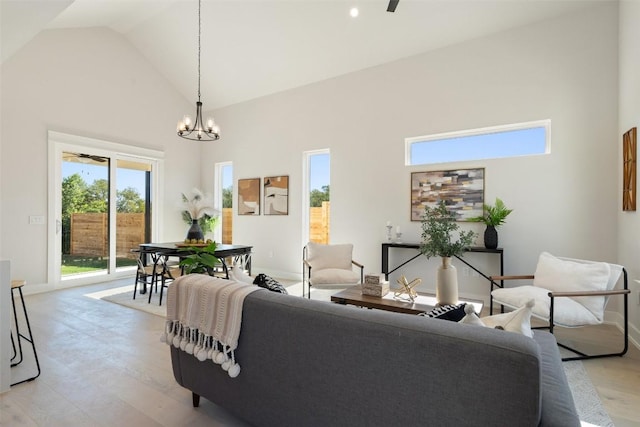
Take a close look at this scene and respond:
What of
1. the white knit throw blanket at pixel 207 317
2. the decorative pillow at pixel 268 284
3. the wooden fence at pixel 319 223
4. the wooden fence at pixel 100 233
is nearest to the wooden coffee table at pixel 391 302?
the decorative pillow at pixel 268 284

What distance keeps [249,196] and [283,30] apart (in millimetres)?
2997

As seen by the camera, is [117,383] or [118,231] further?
[118,231]

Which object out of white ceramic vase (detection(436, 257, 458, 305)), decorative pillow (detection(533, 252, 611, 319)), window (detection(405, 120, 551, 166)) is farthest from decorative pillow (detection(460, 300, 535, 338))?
window (detection(405, 120, 551, 166))

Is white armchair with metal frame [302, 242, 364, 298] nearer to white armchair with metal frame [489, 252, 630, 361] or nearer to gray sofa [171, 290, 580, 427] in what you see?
white armchair with metal frame [489, 252, 630, 361]

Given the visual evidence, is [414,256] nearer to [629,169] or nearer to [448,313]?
[629,169]

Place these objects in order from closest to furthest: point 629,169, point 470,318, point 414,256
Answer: point 470,318 → point 629,169 → point 414,256

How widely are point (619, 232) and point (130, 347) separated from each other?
16.5ft

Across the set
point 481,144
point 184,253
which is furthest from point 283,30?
point 184,253

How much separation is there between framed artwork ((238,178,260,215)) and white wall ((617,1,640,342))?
5.24 metres

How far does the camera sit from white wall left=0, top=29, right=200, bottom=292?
447 centimetres

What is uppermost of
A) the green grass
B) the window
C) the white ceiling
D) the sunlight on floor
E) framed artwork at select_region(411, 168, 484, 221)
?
the white ceiling

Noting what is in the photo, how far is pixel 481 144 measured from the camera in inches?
169

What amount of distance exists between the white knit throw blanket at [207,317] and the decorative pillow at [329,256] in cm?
251

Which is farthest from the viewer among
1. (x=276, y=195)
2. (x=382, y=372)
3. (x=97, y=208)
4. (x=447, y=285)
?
(x=276, y=195)
